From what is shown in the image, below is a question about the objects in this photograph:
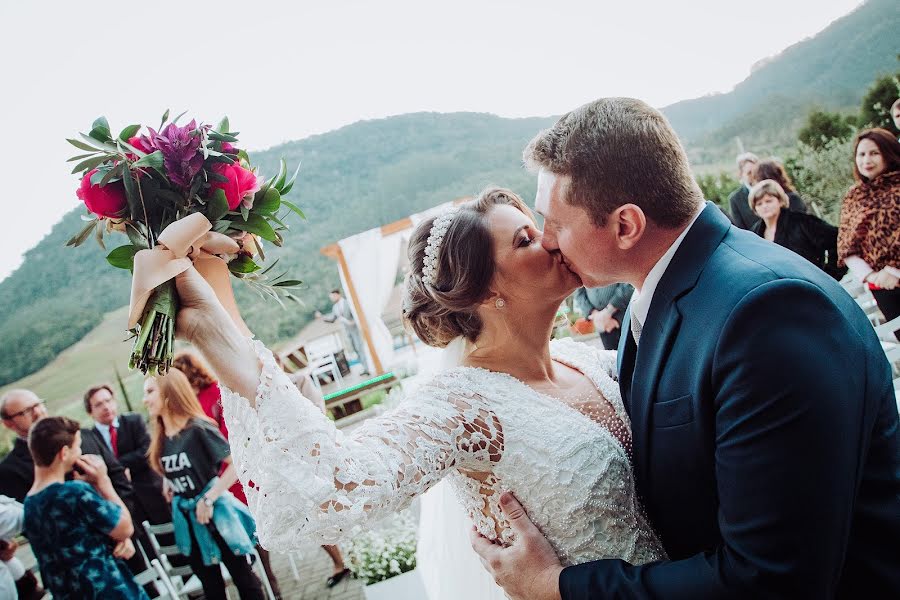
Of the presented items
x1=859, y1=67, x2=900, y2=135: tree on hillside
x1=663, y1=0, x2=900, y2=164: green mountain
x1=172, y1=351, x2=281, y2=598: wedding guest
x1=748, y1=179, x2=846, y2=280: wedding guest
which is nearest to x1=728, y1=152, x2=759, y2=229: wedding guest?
x1=748, y1=179, x2=846, y2=280: wedding guest

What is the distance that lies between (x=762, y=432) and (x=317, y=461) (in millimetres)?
983

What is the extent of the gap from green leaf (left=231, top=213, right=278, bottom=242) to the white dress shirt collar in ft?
3.48

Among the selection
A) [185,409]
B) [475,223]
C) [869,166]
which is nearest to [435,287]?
[475,223]

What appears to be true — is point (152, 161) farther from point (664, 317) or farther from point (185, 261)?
point (664, 317)

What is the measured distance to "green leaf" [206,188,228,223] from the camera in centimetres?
158

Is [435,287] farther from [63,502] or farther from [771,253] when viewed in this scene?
[63,502]

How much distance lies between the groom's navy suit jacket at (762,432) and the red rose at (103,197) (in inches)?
55.9

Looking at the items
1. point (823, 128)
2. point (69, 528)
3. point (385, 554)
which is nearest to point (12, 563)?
point (69, 528)

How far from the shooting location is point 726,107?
54.9ft

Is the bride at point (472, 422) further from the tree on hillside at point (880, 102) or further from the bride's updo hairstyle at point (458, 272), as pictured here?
the tree on hillside at point (880, 102)

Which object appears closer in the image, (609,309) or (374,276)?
(609,309)

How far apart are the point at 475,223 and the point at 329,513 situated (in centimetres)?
104

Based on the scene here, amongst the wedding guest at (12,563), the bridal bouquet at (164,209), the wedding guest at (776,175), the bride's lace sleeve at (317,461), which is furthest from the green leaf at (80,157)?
the wedding guest at (776,175)

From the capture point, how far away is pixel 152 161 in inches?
59.3
